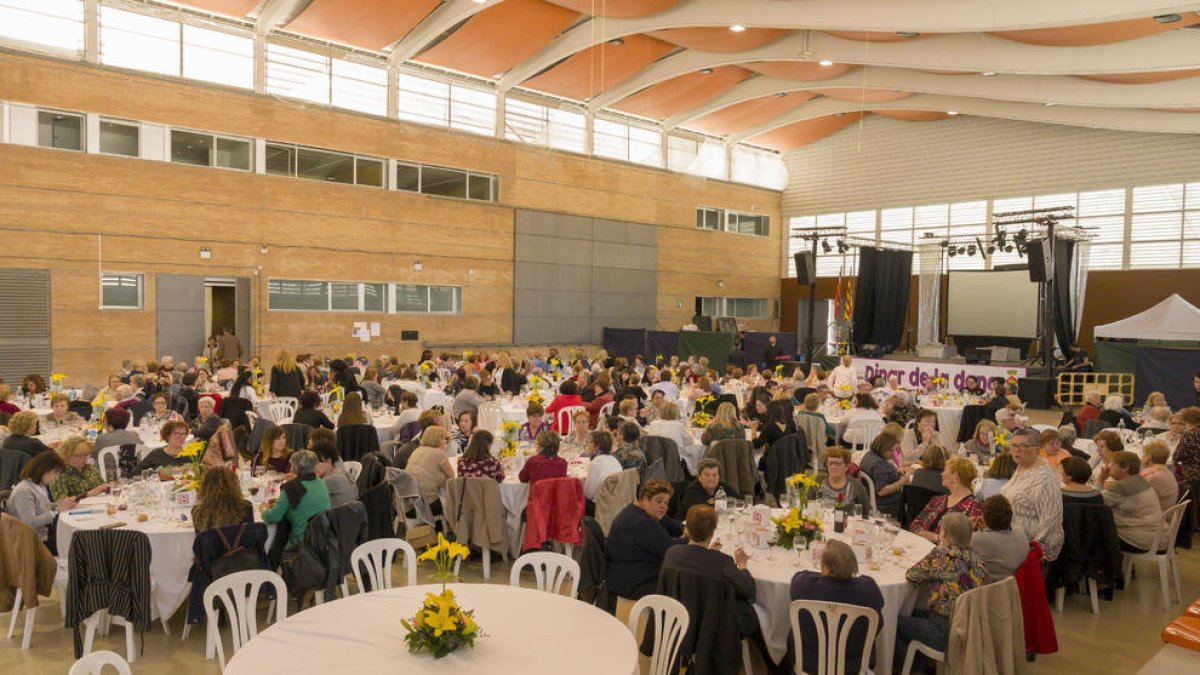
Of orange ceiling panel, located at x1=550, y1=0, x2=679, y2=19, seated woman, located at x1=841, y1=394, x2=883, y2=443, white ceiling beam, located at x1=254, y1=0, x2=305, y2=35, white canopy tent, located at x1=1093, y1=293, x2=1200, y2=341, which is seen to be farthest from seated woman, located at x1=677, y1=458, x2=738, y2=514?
white ceiling beam, located at x1=254, y1=0, x2=305, y2=35

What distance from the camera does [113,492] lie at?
5.90m

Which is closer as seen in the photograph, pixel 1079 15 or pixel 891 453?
pixel 891 453

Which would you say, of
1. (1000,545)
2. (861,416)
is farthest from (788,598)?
(861,416)

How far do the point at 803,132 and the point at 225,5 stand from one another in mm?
18647

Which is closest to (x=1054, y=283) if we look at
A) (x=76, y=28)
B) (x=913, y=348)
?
(x=913, y=348)

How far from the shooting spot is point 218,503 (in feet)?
15.8

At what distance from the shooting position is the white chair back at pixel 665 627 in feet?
11.8

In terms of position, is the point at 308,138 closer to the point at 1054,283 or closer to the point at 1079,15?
the point at 1079,15

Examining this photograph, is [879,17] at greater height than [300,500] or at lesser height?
greater

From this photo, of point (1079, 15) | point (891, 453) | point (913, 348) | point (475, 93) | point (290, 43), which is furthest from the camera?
point (913, 348)

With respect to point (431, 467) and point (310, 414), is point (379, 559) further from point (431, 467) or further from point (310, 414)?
point (310, 414)

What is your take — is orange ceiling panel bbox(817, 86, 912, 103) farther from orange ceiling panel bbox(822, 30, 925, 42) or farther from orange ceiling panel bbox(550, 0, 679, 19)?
orange ceiling panel bbox(550, 0, 679, 19)

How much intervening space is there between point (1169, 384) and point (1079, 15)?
720 centimetres

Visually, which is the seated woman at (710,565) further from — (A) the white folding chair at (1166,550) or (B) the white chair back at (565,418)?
(B) the white chair back at (565,418)
